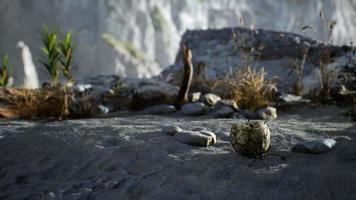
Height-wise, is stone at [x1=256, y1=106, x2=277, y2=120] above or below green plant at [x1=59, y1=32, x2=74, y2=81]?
below

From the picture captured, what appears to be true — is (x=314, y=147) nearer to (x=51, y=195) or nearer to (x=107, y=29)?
(x=51, y=195)

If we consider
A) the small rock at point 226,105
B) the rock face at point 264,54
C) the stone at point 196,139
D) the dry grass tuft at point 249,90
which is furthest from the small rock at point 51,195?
the rock face at point 264,54

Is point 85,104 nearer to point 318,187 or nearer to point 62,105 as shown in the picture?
point 62,105

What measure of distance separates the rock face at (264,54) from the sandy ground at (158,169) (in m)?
3.77

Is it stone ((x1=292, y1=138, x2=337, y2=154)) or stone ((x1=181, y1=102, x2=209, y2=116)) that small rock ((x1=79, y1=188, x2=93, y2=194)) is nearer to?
stone ((x1=292, y1=138, x2=337, y2=154))

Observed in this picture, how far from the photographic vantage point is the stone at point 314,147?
193 centimetres

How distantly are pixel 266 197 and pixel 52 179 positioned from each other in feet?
3.89

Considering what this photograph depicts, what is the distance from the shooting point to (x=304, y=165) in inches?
69.6

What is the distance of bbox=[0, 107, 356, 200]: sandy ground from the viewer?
1.54m

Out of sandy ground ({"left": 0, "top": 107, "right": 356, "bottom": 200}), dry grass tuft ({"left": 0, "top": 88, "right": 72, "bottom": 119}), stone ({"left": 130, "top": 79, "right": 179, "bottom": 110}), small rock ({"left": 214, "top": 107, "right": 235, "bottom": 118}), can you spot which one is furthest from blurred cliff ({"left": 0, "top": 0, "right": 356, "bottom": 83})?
sandy ground ({"left": 0, "top": 107, "right": 356, "bottom": 200})

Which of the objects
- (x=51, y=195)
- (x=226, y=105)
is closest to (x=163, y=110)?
(x=226, y=105)

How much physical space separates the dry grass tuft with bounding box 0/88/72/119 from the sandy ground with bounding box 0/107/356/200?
122cm

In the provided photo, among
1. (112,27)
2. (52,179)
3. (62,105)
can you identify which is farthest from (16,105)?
(112,27)

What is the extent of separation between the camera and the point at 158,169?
1795mm
